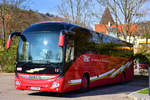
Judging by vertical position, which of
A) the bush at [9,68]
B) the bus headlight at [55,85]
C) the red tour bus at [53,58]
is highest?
the red tour bus at [53,58]

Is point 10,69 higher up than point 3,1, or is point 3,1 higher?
point 3,1

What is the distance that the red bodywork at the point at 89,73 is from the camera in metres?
10.9

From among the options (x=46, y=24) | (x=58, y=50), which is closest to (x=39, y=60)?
(x=58, y=50)

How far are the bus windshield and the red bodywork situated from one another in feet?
2.64

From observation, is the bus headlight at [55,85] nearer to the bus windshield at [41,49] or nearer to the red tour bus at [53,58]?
the red tour bus at [53,58]

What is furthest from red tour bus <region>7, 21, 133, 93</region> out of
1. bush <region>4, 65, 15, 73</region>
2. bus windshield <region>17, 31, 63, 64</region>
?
bush <region>4, 65, 15, 73</region>

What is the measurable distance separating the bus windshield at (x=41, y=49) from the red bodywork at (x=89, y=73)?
0.81m

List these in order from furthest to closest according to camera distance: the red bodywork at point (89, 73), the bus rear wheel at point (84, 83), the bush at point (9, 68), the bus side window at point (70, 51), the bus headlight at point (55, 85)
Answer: the bush at point (9, 68) < the bus rear wheel at point (84, 83) < the bus side window at point (70, 51) < the red bodywork at point (89, 73) < the bus headlight at point (55, 85)

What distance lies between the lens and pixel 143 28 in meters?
33.2

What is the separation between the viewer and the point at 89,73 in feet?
45.1

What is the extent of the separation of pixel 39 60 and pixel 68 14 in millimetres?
25202

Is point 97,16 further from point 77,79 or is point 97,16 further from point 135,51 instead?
point 77,79

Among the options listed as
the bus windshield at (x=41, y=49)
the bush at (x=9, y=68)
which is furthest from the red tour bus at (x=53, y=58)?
the bush at (x=9, y=68)

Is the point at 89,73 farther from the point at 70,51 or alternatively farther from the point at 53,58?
the point at 53,58
